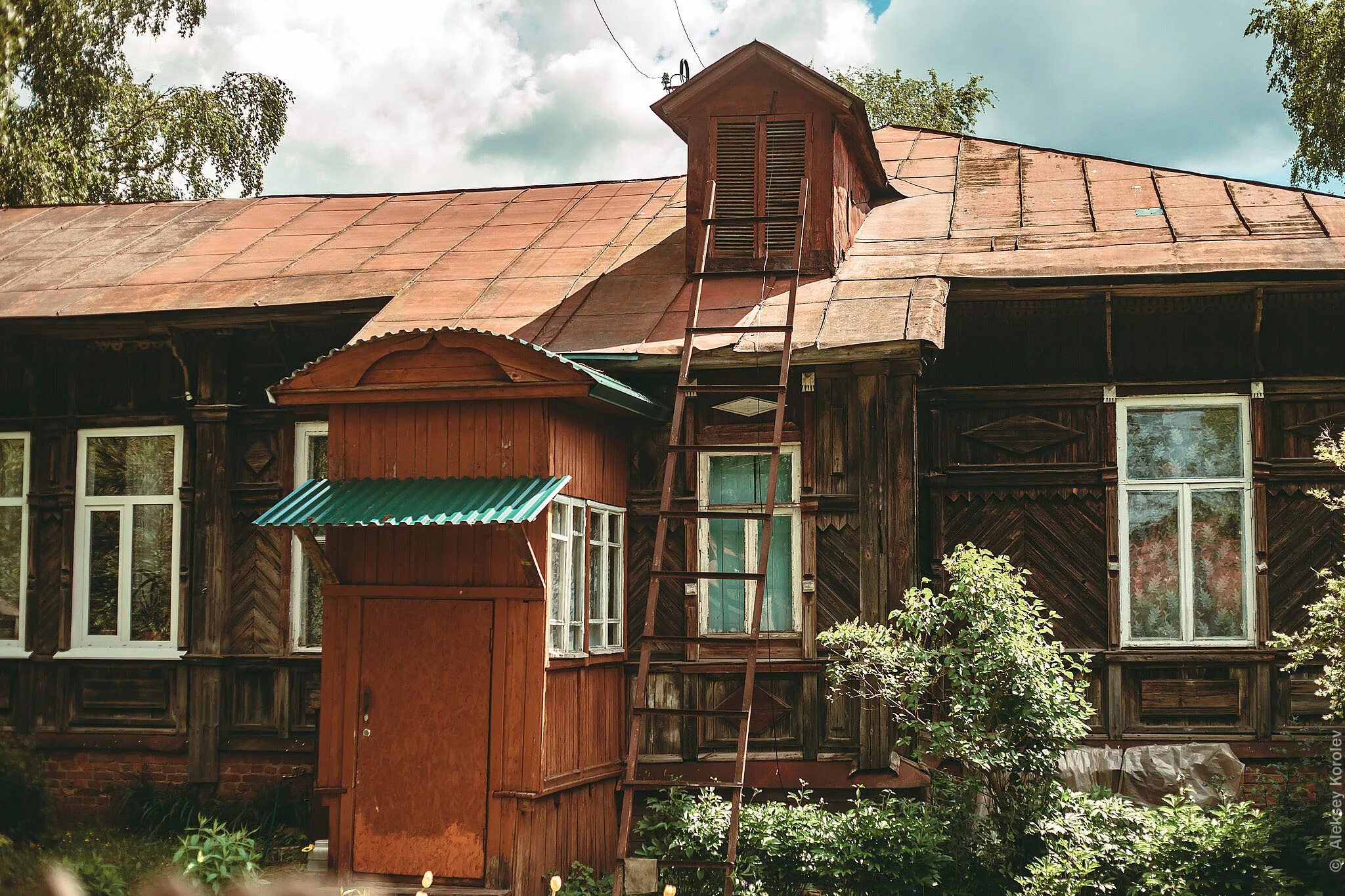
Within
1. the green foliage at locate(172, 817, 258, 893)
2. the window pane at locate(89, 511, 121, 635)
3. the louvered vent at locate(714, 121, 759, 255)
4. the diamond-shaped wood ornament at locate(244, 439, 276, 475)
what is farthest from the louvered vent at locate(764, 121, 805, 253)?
A: the window pane at locate(89, 511, 121, 635)

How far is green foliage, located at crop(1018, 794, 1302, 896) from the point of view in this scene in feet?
23.9

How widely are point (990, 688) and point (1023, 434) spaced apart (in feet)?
8.72

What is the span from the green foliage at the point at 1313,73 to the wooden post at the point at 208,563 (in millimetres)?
14785

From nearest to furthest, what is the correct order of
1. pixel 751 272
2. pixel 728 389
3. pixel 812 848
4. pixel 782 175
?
pixel 812 848 → pixel 728 389 → pixel 751 272 → pixel 782 175

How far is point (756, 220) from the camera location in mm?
10109

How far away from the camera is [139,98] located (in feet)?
67.9

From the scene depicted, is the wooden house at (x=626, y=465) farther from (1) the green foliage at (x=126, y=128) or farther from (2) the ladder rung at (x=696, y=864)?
(1) the green foliage at (x=126, y=128)

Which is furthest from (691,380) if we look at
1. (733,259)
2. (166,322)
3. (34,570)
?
(34,570)

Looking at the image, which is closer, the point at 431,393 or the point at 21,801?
the point at 431,393

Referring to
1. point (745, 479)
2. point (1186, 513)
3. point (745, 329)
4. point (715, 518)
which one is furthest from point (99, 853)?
point (1186, 513)

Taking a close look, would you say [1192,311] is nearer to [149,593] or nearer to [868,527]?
[868,527]

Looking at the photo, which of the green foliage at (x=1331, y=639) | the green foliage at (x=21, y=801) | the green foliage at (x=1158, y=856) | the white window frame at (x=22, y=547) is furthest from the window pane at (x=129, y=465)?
the green foliage at (x=1331, y=639)

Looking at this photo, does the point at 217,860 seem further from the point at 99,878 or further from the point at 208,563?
the point at 208,563

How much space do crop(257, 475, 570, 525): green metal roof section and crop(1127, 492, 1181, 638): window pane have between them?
14.8ft
